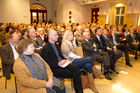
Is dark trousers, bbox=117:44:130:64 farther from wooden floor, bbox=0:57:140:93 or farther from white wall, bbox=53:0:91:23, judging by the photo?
white wall, bbox=53:0:91:23

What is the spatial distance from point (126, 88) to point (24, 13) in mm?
11923

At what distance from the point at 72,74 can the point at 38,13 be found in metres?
17.1

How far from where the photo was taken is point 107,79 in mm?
3607

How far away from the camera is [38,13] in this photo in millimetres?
18094

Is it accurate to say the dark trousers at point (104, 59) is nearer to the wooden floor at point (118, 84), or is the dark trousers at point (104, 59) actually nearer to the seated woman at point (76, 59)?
the wooden floor at point (118, 84)

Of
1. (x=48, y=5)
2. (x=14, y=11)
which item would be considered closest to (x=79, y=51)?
(x=14, y=11)

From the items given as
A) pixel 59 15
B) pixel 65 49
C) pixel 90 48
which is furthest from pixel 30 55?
A: pixel 59 15

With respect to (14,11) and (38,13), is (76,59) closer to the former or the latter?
(14,11)

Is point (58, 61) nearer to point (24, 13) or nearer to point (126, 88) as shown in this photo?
point (126, 88)

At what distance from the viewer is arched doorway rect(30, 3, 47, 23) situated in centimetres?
1773

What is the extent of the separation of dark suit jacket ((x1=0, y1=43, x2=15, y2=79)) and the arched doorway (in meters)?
15.9

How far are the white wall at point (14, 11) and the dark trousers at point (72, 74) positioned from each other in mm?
11348

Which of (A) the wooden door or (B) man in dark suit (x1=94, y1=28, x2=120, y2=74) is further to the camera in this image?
(A) the wooden door

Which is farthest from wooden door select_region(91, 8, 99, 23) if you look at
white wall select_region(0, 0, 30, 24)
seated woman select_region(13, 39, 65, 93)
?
seated woman select_region(13, 39, 65, 93)
